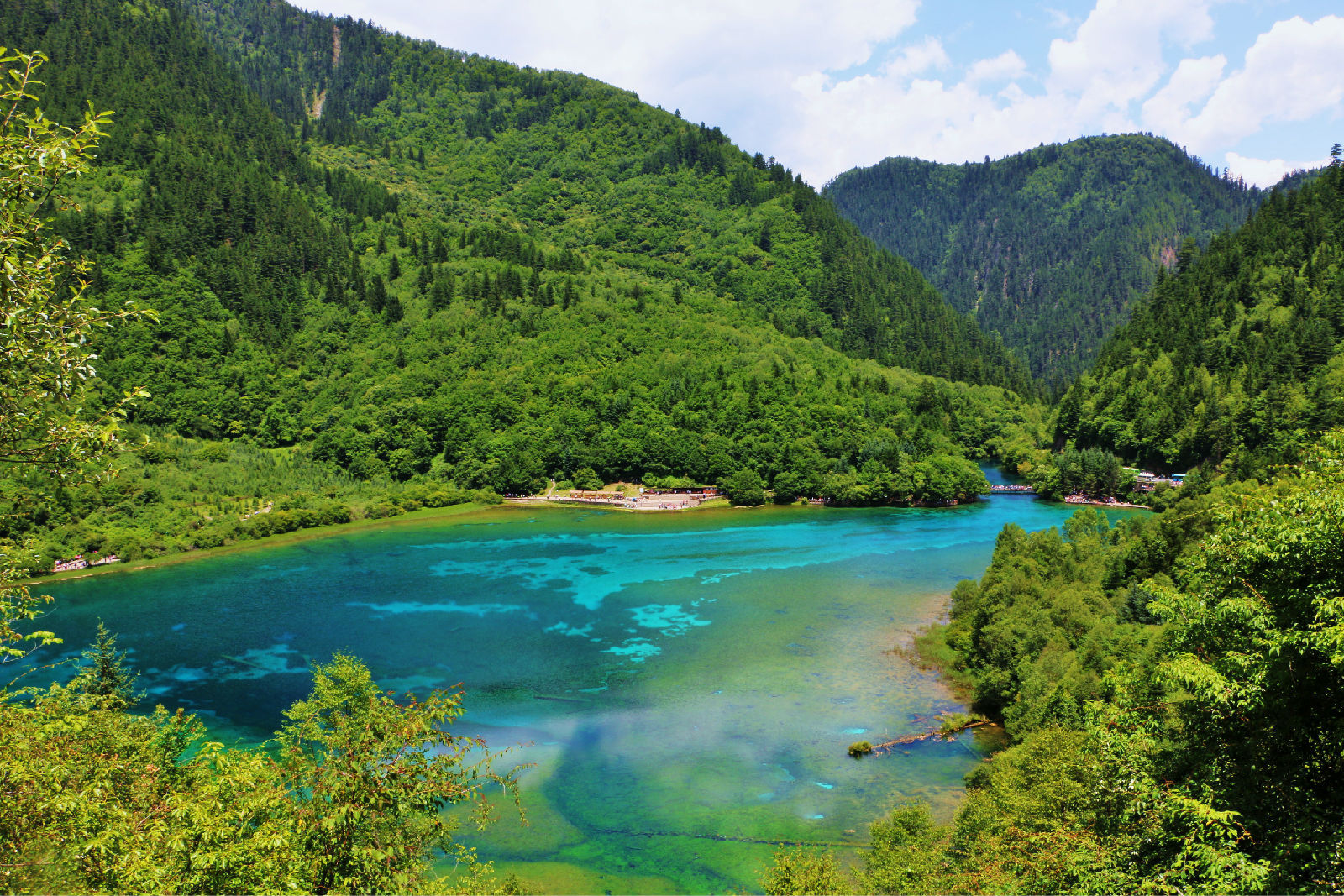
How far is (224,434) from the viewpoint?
10256 centimetres

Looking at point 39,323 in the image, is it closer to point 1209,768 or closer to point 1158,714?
point 1209,768

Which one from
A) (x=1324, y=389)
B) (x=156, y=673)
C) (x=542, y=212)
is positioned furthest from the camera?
(x=542, y=212)

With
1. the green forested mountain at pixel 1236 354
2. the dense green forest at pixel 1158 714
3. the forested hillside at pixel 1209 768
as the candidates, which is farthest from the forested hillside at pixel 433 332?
the forested hillside at pixel 1209 768

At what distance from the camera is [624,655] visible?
5034cm

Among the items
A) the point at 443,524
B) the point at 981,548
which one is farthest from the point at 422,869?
the point at 443,524

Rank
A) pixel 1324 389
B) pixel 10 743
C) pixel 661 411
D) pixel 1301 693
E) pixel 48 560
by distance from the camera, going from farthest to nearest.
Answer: pixel 661 411, pixel 1324 389, pixel 48 560, pixel 1301 693, pixel 10 743

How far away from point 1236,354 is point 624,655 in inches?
3786

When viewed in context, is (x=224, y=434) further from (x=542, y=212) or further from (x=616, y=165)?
(x=616, y=165)

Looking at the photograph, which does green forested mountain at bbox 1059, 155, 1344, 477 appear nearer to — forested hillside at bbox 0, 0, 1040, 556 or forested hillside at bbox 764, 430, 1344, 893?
forested hillside at bbox 0, 0, 1040, 556

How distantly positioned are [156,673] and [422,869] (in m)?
A: 43.4

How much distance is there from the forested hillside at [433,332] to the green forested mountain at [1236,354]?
22.6m

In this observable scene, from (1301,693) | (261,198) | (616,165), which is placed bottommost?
(1301,693)

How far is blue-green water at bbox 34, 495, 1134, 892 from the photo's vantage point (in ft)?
102

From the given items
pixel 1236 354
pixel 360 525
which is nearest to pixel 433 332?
pixel 360 525
